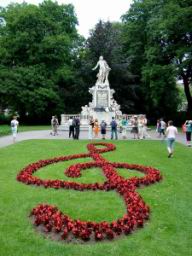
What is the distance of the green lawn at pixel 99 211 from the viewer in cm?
669

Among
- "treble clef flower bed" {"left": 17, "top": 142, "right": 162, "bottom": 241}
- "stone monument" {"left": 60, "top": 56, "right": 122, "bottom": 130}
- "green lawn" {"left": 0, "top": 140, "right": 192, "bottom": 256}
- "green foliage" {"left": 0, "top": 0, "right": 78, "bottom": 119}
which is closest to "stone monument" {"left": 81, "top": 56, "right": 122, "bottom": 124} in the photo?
"stone monument" {"left": 60, "top": 56, "right": 122, "bottom": 130}

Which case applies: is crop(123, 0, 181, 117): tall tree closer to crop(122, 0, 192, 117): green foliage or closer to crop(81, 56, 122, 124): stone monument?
crop(122, 0, 192, 117): green foliage

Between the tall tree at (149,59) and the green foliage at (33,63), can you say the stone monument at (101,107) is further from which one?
the green foliage at (33,63)

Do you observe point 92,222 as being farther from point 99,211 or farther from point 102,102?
point 102,102

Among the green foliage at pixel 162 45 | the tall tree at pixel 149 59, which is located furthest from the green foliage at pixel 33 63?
the green foliage at pixel 162 45

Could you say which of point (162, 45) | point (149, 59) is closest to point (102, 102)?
point (149, 59)

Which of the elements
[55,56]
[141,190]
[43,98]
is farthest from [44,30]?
[141,190]

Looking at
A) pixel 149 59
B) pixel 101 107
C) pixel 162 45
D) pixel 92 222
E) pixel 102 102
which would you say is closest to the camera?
pixel 92 222

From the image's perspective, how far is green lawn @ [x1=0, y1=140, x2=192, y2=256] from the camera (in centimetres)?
669

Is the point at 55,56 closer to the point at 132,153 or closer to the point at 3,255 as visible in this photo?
the point at 132,153

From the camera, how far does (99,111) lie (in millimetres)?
41500

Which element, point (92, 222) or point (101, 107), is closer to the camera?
point (92, 222)

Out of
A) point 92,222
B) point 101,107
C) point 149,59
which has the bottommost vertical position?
point 92,222

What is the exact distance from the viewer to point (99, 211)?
8.84 metres
